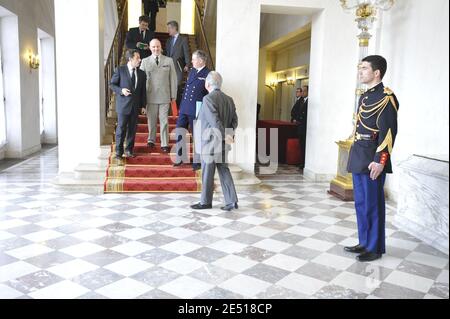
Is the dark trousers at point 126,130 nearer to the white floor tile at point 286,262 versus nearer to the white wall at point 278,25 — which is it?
the white floor tile at point 286,262

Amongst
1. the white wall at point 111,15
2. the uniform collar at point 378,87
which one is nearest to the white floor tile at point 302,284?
the uniform collar at point 378,87

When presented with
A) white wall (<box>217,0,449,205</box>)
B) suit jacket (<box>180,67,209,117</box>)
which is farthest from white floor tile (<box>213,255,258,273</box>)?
white wall (<box>217,0,449,205</box>)

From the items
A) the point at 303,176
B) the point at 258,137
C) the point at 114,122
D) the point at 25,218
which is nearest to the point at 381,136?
the point at 25,218

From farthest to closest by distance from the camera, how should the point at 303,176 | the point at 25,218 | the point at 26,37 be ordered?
the point at 26,37 < the point at 303,176 < the point at 25,218

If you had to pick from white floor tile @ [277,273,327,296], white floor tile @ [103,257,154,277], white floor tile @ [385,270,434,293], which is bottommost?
white floor tile @ [103,257,154,277]

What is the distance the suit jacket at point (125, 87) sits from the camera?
6148 mm

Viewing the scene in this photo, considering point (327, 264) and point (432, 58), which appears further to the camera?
point (327, 264)

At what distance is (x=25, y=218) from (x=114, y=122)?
11.5 ft

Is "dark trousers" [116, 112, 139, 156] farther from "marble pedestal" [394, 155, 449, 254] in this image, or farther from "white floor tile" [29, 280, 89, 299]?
"marble pedestal" [394, 155, 449, 254]

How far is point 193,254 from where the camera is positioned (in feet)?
11.9

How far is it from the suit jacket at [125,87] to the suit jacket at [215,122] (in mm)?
1611

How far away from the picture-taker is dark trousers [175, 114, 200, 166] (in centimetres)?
645

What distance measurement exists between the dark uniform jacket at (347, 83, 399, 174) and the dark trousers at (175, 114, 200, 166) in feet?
10.1
